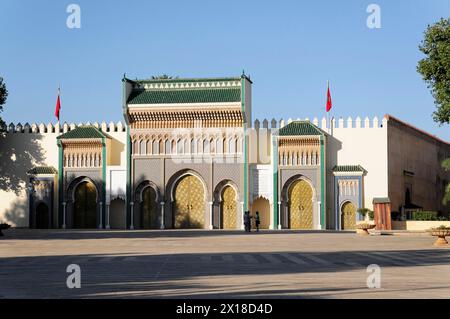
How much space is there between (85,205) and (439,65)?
27034mm

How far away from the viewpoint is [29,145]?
2251 inches

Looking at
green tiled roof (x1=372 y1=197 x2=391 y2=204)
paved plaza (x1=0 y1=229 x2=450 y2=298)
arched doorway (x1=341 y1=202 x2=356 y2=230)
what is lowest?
paved plaza (x1=0 y1=229 x2=450 y2=298)

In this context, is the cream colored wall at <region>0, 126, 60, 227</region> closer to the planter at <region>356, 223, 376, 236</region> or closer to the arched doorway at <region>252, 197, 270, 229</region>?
the arched doorway at <region>252, 197, 270, 229</region>

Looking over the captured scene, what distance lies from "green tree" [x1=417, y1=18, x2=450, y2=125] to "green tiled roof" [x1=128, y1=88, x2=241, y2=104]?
690 inches

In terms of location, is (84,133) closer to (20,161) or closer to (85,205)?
(85,205)

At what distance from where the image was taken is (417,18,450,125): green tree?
3697 cm

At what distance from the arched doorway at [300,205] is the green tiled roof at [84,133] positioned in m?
12.9

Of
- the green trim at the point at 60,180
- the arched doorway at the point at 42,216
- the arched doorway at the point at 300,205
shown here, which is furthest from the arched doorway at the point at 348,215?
the arched doorway at the point at 42,216

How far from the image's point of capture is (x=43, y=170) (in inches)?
2197

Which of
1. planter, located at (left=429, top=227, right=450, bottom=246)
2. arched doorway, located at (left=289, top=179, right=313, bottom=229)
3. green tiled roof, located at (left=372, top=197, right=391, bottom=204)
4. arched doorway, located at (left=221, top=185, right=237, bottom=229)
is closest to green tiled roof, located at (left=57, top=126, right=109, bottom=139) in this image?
arched doorway, located at (left=221, top=185, right=237, bottom=229)

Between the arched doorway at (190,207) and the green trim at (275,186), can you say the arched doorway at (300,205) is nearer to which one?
the green trim at (275,186)
